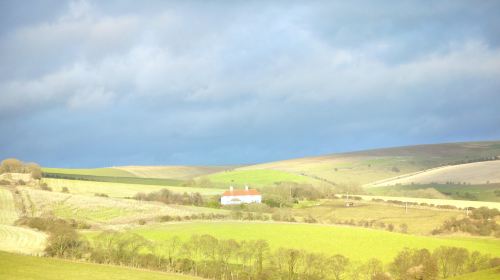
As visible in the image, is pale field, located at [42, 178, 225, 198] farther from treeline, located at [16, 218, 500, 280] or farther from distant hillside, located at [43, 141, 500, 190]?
treeline, located at [16, 218, 500, 280]

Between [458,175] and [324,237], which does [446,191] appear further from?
[324,237]

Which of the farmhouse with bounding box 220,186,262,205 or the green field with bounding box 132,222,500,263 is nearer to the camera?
the green field with bounding box 132,222,500,263

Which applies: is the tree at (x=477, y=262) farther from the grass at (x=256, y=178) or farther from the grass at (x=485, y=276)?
the grass at (x=256, y=178)

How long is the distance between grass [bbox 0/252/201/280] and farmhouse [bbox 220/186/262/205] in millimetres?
79622

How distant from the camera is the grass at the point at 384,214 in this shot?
89438 millimetres

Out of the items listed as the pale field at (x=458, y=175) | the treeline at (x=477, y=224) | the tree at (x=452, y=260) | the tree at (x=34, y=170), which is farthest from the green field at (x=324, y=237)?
the pale field at (x=458, y=175)

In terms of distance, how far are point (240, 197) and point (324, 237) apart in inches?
2359

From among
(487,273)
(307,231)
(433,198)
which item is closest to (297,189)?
(433,198)

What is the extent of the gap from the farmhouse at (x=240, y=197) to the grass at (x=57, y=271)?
79.6 m

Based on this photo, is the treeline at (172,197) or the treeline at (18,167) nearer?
the treeline at (172,197)

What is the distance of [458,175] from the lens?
143 meters

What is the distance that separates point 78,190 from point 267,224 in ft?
169

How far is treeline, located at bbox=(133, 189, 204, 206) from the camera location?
114194 millimetres

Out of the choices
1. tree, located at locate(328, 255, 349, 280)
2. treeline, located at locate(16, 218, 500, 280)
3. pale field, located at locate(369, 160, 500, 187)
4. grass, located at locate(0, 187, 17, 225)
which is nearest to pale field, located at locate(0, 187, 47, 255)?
grass, located at locate(0, 187, 17, 225)
